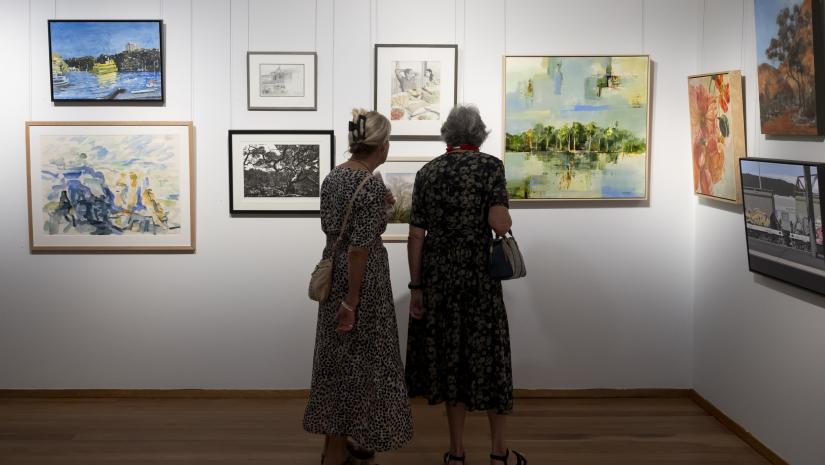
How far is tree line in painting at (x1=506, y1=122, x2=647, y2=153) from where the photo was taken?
17.8 feet

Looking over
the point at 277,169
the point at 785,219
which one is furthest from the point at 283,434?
the point at 785,219

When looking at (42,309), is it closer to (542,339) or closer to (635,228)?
(542,339)

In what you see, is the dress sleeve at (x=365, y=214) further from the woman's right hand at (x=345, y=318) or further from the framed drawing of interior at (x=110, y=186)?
the framed drawing of interior at (x=110, y=186)

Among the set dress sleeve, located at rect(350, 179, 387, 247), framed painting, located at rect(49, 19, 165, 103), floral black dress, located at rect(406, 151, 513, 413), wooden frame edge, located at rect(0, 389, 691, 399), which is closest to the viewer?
dress sleeve, located at rect(350, 179, 387, 247)

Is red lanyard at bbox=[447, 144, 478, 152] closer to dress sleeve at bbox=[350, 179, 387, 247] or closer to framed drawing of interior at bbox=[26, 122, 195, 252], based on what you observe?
dress sleeve at bbox=[350, 179, 387, 247]

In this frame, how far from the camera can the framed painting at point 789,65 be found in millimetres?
3742

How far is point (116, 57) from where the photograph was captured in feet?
17.6

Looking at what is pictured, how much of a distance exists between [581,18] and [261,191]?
7.23 ft

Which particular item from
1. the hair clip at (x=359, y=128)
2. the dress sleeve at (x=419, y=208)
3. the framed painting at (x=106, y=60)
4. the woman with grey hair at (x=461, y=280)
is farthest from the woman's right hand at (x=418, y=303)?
the framed painting at (x=106, y=60)

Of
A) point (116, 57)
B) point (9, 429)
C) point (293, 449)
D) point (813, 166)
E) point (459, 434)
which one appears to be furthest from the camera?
point (116, 57)

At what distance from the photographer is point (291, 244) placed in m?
5.52

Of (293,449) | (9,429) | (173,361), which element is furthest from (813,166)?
(9,429)

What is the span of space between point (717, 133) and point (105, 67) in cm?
356

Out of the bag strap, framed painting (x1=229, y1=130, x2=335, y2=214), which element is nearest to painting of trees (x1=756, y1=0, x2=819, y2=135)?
the bag strap
